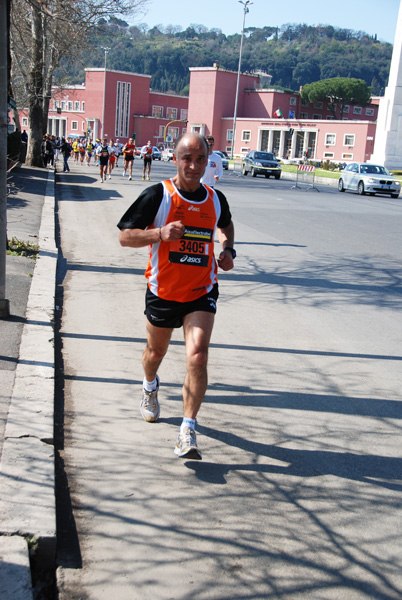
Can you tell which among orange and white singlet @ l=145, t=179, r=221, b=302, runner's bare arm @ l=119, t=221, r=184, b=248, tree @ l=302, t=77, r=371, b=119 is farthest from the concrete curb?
tree @ l=302, t=77, r=371, b=119

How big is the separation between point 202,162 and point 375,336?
3.77 m

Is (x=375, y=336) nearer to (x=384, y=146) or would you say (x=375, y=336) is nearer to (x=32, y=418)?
(x=32, y=418)

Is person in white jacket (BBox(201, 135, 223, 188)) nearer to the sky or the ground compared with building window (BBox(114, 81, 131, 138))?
nearer to the ground

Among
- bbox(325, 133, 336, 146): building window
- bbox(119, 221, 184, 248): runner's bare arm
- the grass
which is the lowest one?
the grass

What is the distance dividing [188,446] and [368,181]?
102ft

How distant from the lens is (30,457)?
367cm

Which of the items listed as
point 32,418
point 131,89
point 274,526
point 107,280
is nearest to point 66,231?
point 107,280

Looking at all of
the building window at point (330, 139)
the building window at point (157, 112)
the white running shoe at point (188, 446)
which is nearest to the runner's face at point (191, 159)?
the white running shoe at point (188, 446)

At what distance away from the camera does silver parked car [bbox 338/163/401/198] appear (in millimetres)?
32781

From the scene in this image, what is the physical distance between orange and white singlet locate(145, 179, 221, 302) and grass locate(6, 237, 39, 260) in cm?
607

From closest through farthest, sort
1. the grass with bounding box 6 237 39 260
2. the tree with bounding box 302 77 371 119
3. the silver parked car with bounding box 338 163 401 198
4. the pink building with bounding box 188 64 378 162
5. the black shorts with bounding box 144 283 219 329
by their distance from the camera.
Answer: the black shorts with bounding box 144 283 219 329
the grass with bounding box 6 237 39 260
the silver parked car with bounding box 338 163 401 198
the pink building with bounding box 188 64 378 162
the tree with bounding box 302 77 371 119

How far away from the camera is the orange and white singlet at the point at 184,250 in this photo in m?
4.02

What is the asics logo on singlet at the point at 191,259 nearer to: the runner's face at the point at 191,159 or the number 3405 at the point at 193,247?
the number 3405 at the point at 193,247

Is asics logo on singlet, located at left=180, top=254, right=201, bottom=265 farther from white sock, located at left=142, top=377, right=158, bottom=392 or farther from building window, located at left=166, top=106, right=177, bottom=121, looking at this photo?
building window, located at left=166, top=106, right=177, bottom=121
